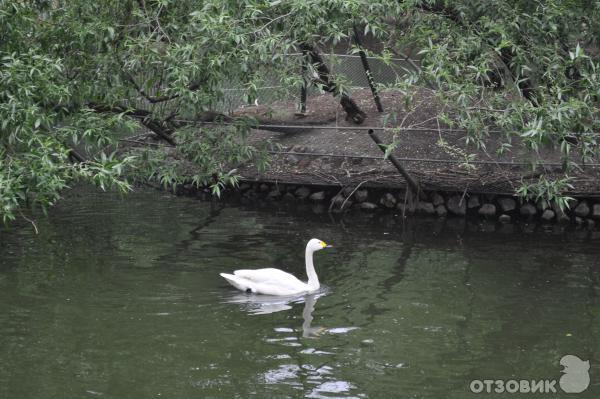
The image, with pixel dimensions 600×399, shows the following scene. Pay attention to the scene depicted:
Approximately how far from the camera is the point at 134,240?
1442cm

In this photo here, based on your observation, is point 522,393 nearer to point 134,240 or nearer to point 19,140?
point 19,140

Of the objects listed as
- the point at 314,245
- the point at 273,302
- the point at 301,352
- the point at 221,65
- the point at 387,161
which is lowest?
the point at 301,352

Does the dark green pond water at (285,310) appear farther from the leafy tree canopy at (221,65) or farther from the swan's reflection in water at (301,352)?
the leafy tree canopy at (221,65)

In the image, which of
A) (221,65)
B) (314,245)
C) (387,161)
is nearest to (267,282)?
(314,245)

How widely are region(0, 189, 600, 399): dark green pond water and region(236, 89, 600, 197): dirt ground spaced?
943 mm

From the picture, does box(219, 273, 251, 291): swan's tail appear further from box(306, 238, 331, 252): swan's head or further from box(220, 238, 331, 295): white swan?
box(306, 238, 331, 252): swan's head

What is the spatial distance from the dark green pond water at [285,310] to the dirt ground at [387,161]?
0.94 metres

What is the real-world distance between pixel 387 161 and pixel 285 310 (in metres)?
7.34

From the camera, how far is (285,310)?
437 inches

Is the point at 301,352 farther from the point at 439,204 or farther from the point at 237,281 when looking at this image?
the point at 439,204

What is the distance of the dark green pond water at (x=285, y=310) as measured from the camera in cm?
876

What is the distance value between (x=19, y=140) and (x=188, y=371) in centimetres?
350

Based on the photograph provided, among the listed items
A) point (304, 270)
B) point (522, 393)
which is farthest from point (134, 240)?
point (522, 393)

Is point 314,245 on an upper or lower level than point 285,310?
upper
